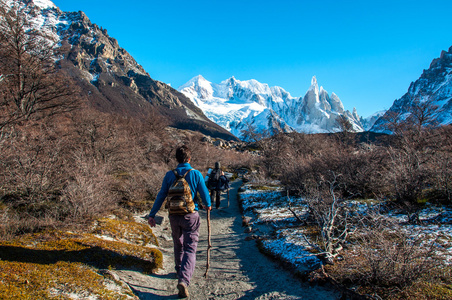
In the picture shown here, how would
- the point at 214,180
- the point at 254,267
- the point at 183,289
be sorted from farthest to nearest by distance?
the point at 214,180 < the point at 254,267 < the point at 183,289

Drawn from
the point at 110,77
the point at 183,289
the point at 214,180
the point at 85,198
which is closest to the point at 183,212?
the point at 183,289

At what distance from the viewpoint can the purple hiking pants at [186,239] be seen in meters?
3.62

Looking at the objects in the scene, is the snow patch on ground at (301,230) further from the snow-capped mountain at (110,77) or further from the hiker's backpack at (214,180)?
the snow-capped mountain at (110,77)

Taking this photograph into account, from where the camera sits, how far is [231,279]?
448 cm

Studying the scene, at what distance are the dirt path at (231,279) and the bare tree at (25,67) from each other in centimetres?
1485

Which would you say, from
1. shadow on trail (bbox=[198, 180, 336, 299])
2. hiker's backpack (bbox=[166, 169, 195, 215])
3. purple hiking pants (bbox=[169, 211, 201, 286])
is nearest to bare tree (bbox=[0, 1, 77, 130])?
shadow on trail (bbox=[198, 180, 336, 299])

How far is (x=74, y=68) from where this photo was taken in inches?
5007

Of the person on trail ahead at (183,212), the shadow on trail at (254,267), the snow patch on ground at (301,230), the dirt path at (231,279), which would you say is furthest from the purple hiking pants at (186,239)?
the snow patch on ground at (301,230)

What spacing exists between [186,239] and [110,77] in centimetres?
16141

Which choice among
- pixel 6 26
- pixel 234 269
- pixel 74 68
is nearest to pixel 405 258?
pixel 234 269

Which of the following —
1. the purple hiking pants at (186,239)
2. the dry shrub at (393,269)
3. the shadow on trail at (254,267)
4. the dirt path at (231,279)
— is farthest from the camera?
the shadow on trail at (254,267)

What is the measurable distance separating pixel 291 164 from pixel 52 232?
10.7 metres

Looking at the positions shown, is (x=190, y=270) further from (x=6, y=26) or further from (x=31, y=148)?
(x=6, y=26)

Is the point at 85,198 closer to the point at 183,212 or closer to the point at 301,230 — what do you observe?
the point at 183,212
